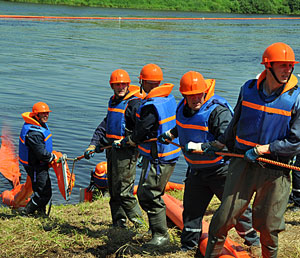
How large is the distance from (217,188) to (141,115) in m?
1.29

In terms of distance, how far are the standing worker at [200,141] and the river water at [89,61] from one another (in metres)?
5.05

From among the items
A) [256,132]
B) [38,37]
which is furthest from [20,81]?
[256,132]

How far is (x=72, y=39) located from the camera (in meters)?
34.2

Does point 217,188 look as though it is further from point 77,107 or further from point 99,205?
point 77,107

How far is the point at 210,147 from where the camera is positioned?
5375mm

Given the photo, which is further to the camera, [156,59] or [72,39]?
[72,39]

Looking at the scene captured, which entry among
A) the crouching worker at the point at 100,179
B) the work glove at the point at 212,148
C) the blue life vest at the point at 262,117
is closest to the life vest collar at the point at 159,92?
the work glove at the point at 212,148

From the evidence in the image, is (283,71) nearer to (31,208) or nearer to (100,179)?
(31,208)

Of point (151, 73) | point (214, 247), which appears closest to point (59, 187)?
point (151, 73)

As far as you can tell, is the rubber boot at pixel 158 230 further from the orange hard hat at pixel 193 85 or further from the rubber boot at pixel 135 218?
the orange hard hat at pixel 193 85

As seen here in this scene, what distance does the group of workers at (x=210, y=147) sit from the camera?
470cm

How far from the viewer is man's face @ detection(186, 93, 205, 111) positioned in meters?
5.54

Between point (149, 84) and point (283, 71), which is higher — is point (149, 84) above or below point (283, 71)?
below

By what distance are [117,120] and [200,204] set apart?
5.74 ft
